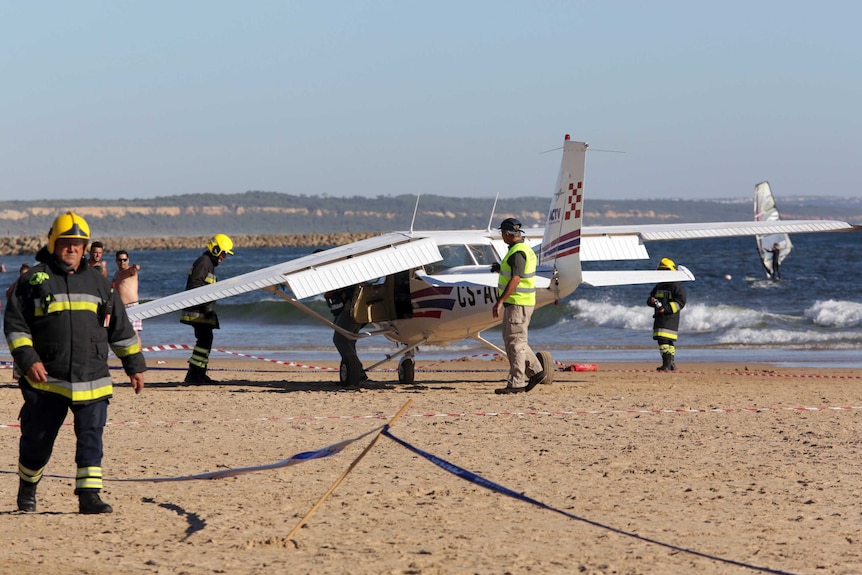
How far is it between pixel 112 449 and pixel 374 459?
241 centimetres

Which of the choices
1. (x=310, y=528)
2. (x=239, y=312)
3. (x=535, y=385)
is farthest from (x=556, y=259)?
(x=239, y=312)

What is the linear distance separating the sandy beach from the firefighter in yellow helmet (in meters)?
0.47

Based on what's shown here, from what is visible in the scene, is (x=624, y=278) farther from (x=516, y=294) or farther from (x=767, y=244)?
(x=767, y=244)

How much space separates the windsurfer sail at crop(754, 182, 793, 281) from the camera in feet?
173

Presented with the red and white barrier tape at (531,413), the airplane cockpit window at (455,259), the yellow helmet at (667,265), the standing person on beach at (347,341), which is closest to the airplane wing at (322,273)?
the airplane cockpit window at (455,259)

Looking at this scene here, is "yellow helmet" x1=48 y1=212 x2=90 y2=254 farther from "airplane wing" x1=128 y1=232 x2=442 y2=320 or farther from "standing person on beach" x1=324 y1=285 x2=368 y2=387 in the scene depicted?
"standing person on beach" x1=324 y1=285 x2=368 y2=387

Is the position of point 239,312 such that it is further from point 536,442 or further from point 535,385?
point 536,442

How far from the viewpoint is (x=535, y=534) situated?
6711mm

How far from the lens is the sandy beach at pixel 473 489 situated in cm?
624

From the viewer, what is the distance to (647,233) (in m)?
16.5

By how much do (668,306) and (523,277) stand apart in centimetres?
487

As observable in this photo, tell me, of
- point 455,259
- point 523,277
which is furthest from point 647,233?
point 523,277

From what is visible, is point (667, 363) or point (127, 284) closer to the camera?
point (127, 284)

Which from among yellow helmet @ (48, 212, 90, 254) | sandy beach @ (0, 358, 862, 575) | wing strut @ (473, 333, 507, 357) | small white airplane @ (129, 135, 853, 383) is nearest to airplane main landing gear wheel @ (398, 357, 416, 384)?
small white airplane @ (129, 135, 853, 383)
